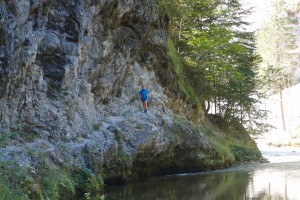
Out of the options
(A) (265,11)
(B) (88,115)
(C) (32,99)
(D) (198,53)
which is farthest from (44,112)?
(A) (265,11)

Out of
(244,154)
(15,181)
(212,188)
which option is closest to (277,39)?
(244,154)

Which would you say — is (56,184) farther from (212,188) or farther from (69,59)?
(212,188)

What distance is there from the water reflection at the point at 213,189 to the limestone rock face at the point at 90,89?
1.46 metres

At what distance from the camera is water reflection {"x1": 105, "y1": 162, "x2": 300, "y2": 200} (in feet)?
41.8

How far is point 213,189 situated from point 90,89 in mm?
6821

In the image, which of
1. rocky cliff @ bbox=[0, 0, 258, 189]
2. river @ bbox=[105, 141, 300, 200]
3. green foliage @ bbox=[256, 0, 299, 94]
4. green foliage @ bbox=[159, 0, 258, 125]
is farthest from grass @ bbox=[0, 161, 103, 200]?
green foliage @ bbox=[256, 0, 299, 94]

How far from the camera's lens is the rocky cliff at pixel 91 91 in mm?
12477

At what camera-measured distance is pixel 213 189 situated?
14.7 meters

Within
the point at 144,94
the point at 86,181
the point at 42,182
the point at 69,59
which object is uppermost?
the point at 69,59

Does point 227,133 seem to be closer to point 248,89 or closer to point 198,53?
point 248,89

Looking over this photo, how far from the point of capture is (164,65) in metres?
24.5

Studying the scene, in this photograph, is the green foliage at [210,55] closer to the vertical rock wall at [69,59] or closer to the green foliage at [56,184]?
the vertical rock wall at [69,59]

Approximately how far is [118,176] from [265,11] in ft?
160

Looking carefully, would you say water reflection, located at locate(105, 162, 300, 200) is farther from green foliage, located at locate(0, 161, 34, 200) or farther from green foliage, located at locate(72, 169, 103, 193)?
green foliage, located at locate(0, 161, 34, 200)
